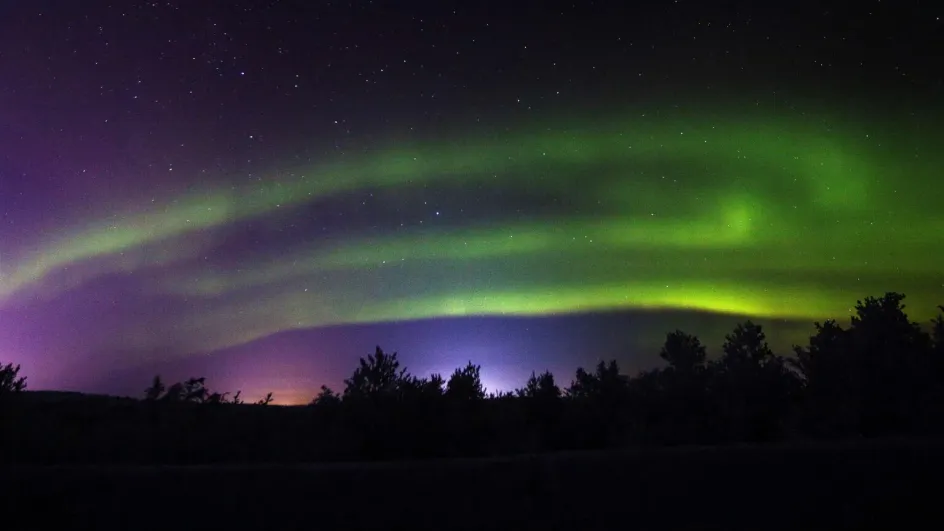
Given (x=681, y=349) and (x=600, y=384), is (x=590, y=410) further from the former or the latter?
(x=681, y=349)

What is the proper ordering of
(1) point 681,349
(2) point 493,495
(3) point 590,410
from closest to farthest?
(2) point 493,495 < (3) point 590,410 < (1) point 681,349

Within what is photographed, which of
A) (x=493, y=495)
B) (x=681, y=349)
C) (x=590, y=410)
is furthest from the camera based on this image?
(x=681, y=349)

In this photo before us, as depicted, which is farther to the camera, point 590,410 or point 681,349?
point 681,349

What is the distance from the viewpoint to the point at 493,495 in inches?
234

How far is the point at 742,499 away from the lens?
6090mm

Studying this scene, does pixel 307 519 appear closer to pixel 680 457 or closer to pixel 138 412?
pixel 680 457

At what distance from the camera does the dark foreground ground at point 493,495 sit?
5738 millimetres

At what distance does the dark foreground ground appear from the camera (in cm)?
574

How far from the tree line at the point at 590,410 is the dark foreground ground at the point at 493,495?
3.78m

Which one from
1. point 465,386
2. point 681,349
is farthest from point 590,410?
point 681,349

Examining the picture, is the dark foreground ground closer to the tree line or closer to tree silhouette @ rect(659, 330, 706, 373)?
the tree line

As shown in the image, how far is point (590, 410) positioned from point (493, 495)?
31.7 feet

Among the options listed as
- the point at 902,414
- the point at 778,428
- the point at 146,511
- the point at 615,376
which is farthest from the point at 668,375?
the point at 146,511

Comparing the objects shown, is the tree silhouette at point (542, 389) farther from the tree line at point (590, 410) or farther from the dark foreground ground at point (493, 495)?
the dark foreground ground at point (493, 495)
